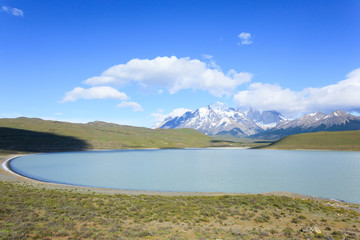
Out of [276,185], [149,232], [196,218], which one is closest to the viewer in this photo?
[149,232]

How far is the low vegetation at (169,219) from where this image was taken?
941 inches

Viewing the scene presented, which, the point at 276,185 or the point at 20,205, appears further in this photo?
the point at 276,185

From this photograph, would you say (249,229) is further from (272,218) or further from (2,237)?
(2,237)

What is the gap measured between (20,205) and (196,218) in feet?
80.3

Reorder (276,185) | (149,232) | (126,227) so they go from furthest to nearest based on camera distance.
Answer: (276,185)
(126,227)
(149,232)

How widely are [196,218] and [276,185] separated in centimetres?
4753

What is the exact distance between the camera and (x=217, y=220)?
3017 cm

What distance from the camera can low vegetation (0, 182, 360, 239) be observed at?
78.4 feet

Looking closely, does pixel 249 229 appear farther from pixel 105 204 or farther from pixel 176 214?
pixel 105 204

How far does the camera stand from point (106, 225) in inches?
1041

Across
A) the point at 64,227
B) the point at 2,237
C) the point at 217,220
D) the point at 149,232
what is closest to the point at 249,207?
the point at 217,220

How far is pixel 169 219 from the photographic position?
2984cm

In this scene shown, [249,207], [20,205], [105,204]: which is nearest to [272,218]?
[249,207]

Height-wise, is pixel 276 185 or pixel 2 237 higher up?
pixel 2 237
